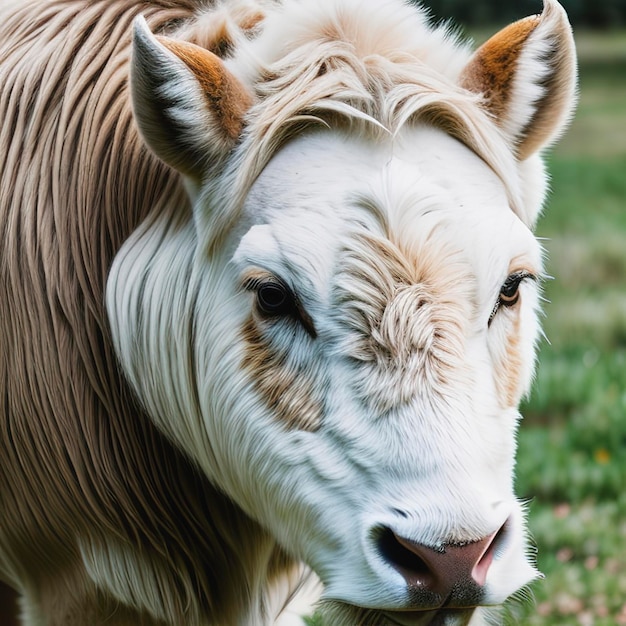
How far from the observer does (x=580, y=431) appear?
245 inches

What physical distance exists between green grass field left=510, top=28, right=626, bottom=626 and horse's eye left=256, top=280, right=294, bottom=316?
141 centimetres

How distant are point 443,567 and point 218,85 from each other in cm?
137

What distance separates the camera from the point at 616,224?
1048cm

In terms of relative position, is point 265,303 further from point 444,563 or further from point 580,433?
point 580,433

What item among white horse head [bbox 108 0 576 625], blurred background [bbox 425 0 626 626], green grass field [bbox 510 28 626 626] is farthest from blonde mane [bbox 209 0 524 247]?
green grass field [bbox 510 28 626 626]

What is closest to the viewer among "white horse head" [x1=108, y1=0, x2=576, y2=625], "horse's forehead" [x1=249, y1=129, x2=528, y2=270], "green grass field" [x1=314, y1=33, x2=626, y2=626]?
"white horse head" [x1=108, y1=0, x2=576, y2=625]

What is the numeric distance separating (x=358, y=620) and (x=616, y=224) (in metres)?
8.25

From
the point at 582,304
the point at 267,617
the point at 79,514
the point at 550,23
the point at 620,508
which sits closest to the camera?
the point at 550,23

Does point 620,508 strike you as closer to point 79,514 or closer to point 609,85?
point 79,514

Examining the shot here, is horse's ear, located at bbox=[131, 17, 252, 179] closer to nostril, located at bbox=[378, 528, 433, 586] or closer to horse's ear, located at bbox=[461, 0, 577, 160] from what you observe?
horse's ear, located at bbox=[461, 0, 577, 160]

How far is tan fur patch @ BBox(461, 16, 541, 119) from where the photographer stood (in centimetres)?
313

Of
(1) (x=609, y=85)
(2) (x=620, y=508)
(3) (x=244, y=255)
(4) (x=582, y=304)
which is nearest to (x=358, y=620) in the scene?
(3) (x=244, y=255)

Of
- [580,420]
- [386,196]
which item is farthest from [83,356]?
[580,420]

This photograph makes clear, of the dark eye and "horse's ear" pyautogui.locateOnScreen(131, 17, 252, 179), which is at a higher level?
"horse's ear" pyautogui.locateOnScreen(131, 17, 252, 179)
